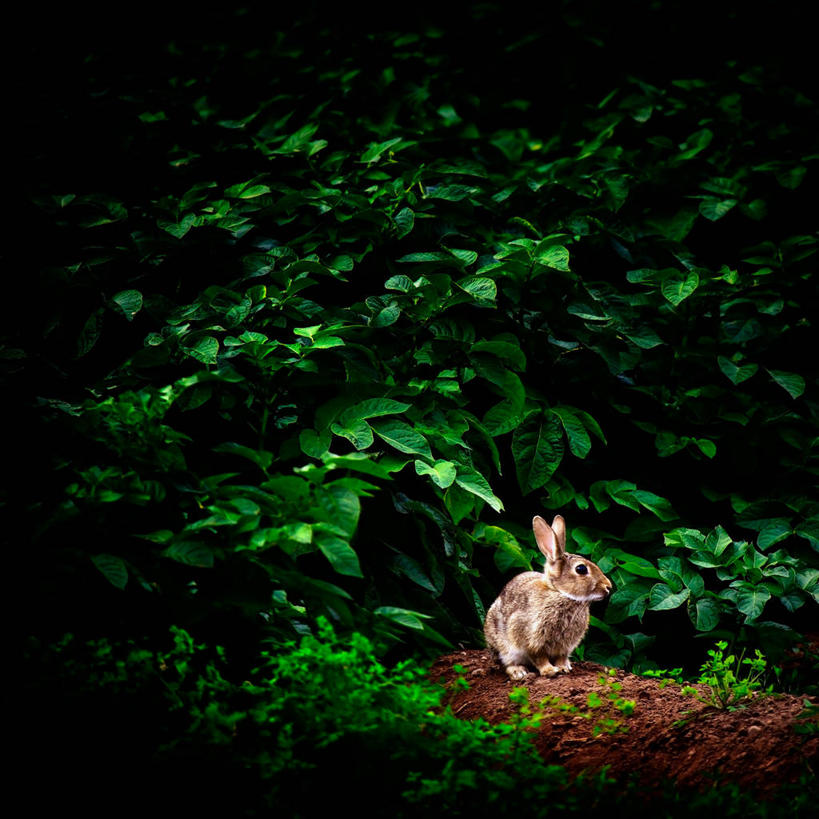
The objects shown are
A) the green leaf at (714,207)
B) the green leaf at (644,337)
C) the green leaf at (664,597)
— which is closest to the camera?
the green leaf at (664,597)

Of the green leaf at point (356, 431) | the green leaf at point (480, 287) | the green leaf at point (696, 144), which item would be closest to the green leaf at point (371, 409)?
the green leaf at point (356, 431)

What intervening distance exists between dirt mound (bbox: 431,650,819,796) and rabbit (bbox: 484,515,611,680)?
190 mm

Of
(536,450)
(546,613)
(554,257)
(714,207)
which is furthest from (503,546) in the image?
(714,207)

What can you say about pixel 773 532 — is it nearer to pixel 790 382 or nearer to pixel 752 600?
pixel 752 600

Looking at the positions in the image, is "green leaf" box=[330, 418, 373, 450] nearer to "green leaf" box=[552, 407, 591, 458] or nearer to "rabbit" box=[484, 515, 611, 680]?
"rabbit" box=[484, 515, 611, 680]

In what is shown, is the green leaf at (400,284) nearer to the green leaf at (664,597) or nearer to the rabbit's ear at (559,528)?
the rabbit's ear at (559,528)

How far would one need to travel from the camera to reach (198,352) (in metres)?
3.81

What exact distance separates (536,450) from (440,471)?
95 cm

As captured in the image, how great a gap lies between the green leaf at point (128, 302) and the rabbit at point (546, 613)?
2290 millimetres

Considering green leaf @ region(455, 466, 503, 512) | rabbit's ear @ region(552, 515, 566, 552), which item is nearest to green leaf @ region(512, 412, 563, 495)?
rabbit's ear @ region(552, 515, 566, 552)

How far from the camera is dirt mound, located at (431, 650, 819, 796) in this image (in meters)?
3.00

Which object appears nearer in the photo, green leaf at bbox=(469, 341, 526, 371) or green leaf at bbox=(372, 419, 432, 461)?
green leaf at bbox=(372, 419, 432, 461)

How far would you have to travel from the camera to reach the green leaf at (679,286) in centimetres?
462

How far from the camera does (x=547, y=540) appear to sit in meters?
4.04
